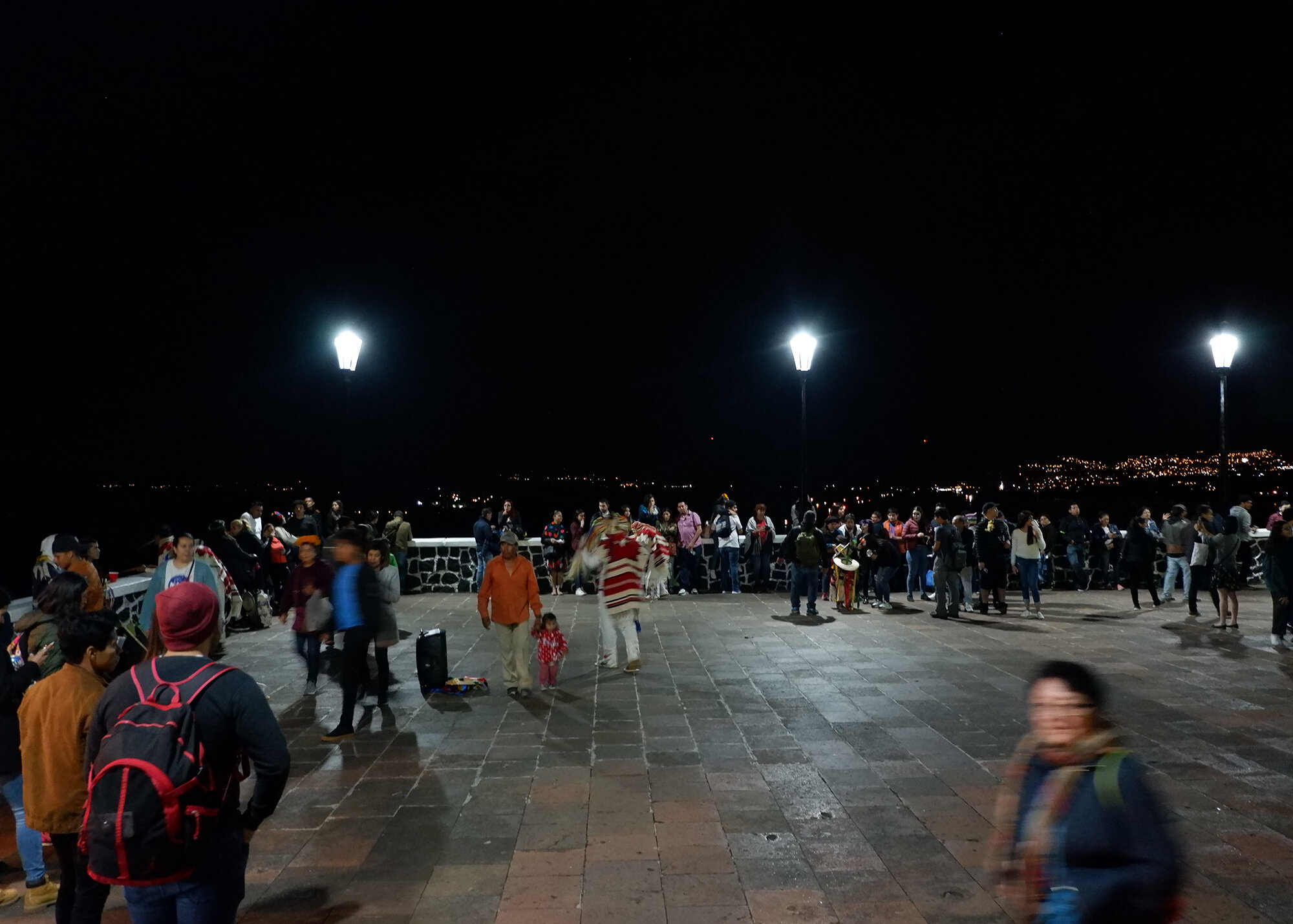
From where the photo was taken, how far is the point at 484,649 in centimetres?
1066

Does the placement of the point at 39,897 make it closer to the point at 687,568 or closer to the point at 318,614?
the point at 318,614

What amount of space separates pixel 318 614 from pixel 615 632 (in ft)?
10.3

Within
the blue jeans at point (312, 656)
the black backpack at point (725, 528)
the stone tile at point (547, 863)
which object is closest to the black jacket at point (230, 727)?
the stone tile at point (547, 863)

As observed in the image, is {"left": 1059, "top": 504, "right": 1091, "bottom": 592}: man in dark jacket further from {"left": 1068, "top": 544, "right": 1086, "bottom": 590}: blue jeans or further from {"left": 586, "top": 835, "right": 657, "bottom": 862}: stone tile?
{"left": 586, "top": 835, "right": 657, "bottom": 862}: stone tile

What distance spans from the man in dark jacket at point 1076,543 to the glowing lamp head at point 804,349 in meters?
5.86

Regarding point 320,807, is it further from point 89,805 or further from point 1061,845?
point 1061,845

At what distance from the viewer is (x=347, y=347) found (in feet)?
38.8

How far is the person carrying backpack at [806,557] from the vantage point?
12836 millimetres

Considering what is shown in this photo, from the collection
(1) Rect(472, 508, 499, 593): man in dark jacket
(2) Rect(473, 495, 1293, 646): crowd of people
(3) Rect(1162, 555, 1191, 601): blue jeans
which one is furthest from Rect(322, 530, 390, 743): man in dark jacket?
(3) Rect(1162, 555, 1191, 601): blue jeans

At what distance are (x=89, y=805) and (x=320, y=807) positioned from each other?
315 cm

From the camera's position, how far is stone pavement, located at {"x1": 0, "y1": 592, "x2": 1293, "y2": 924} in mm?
4102

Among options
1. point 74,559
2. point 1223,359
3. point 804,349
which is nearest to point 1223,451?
point 1223,359

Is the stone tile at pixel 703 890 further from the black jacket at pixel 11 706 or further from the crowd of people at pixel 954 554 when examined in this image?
the crowd of people at pixel 954 554

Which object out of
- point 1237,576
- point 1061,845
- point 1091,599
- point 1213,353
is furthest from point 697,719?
point 1213,353
